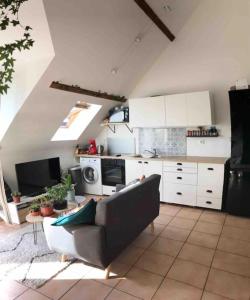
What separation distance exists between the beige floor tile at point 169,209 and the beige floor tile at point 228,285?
5.19 feet

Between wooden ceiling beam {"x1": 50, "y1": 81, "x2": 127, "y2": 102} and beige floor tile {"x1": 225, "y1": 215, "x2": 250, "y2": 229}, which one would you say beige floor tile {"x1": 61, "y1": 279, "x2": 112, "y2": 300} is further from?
wooden ceiling beam {"x1": 50, "y1": 81, "x2": 127, "y2": 102}

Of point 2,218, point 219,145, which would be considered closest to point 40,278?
point 2,218

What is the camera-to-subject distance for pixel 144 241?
9.80 ft

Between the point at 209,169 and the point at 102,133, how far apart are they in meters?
2.71

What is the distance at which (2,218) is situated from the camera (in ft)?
12.4

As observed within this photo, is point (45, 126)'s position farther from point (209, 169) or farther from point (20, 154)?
point (209, 169)

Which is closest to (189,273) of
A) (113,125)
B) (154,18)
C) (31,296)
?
(31,296)

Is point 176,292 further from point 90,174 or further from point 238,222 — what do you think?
point 90,174

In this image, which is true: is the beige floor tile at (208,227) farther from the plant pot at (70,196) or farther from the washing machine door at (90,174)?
the washing machine door at (90,174)

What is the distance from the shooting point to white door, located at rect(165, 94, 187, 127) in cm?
410

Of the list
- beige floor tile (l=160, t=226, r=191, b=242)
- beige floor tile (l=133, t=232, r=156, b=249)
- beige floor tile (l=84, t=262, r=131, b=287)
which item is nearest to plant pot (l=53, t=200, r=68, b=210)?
beige floor tile (l=84, t=262, r=131, b=287)

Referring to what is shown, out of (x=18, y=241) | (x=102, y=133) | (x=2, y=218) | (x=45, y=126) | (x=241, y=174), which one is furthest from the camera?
(x=102, y=133)

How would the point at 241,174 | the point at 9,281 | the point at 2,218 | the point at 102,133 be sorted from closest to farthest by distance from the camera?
the point at 9,281 → the point at 241,174 → the point at 2,218 → the point at 102,133

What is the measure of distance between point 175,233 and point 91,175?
8.02 feet
